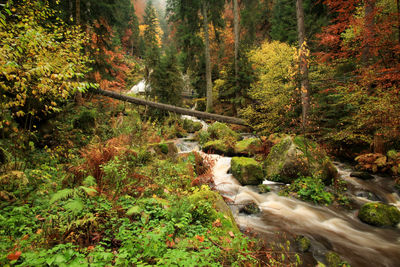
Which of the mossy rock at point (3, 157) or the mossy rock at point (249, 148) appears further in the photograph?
the mossy rock at point (249, 148)

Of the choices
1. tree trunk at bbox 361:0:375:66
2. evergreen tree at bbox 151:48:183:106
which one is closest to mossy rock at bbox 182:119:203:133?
evergreen tree at bbox 151:48:183:106

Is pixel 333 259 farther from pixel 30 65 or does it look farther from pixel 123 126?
pixel 123 126

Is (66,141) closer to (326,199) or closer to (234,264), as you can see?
(234,264)

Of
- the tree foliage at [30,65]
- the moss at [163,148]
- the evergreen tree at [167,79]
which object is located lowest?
the moss at [163,148]

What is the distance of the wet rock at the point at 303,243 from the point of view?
405cm

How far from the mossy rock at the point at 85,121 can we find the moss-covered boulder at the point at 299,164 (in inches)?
298

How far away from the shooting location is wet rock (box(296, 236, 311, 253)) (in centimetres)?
405

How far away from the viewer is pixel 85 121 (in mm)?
7562

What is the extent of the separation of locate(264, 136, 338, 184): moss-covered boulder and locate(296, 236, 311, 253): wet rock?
3199 millimetres

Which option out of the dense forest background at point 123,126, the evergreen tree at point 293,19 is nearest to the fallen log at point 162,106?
the dense forest background at point 123,126

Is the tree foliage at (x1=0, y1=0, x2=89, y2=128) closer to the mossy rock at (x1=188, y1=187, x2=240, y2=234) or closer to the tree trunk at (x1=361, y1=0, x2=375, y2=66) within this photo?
the mossy rock at (x1=188, y1=187, x2=240, y2=234)

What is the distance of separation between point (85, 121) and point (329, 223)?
914 centimetres

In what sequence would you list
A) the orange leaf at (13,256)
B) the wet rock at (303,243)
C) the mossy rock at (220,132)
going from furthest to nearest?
the mossy rock at (220,132) → the wet rock at (303,243) → the orange leaf at (13,256)

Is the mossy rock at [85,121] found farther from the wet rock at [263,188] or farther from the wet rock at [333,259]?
the wet rock at [333,259]
